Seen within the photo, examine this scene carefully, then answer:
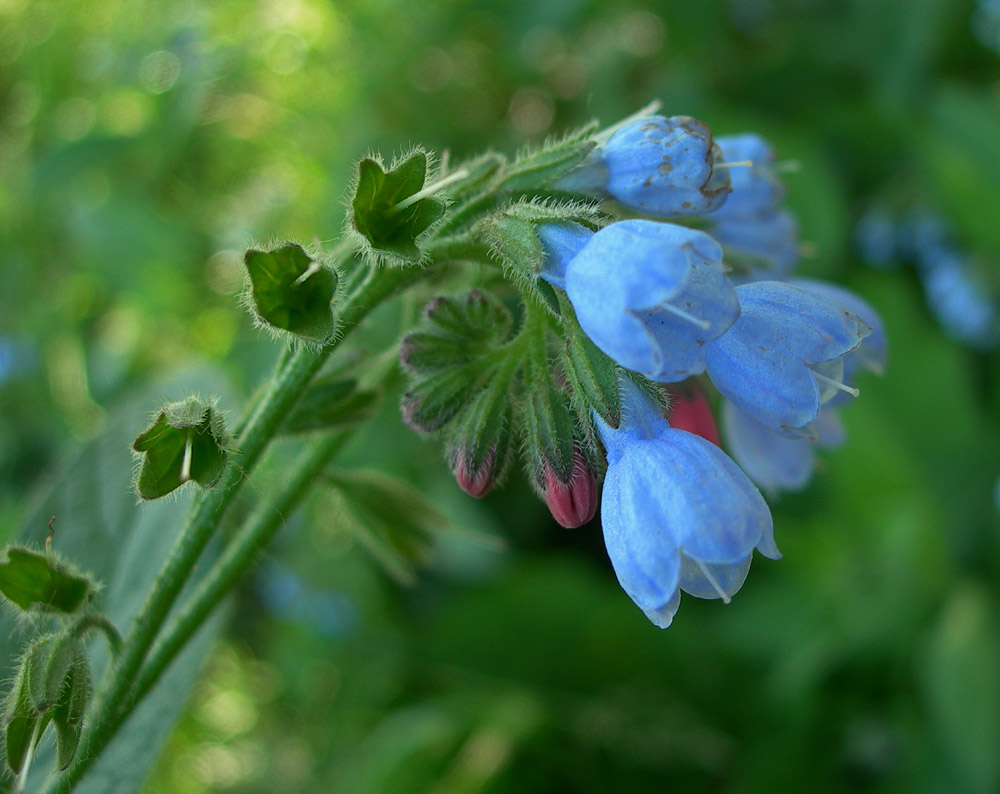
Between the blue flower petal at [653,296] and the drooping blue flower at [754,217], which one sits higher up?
the drooping blue flower at [754,217]

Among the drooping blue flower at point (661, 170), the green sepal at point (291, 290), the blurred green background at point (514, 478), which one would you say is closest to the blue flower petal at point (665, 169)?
the drooping blue flower at point (661, 170)

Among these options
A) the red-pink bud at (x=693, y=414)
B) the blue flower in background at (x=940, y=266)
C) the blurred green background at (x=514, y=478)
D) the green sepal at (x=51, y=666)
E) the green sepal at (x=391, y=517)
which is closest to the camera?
the green sepal at (x=51, y=666)

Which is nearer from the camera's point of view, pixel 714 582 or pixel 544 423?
pixel 714 582

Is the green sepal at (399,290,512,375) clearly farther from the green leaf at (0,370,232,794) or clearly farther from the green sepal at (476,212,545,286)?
the green leaf at (0,370,232,794)

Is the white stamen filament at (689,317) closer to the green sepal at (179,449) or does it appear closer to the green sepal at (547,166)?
the green sepal at (547,166)

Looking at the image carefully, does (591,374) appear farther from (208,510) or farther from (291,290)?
(208,510)

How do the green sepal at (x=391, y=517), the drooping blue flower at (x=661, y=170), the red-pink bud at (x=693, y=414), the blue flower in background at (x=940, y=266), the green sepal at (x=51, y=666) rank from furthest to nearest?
the blue flower in background at (x=940, y=266), the green sepal at (x=391, y=517), the red-pink bud at (x=693, y=414), the drooping blue flower at (x=661, y=170), the green sepal at (x=51, y=666)

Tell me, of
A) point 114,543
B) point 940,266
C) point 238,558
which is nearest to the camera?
point 238,558

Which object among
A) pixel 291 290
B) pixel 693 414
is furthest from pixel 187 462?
pixel 693 414

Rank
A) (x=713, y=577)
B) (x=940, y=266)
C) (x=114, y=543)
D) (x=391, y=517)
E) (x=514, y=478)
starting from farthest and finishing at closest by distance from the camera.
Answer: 1. (x=940, y=266)
2. (x=514, y=478)
3. (x=114, y=543)
4. (x=391, y=517)
5. (x=713, y=577)
